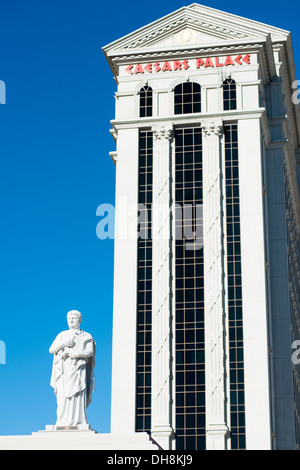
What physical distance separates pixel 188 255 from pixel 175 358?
856cm

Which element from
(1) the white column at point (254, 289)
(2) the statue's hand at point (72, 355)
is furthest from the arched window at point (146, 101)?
(2) the statue's hand at point (72, 355)

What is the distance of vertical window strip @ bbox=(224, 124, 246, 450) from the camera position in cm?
7344

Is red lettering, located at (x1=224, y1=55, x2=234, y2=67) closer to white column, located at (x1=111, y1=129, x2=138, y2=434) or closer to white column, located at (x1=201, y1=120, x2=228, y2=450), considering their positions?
white column, located at (x1=201, y1=120, x2=228, y2=450)

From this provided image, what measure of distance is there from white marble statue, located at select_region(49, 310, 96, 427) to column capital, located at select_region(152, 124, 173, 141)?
154 ft

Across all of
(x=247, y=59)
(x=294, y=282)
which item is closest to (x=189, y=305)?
(x=247, y=59)

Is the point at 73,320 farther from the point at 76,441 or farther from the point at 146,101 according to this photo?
the point at 146,101

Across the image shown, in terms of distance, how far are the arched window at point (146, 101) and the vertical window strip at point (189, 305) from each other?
329 centimetres

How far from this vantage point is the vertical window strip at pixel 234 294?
73438 mm

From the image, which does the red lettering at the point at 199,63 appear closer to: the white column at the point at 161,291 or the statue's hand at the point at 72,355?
the white column at the point at 161,291

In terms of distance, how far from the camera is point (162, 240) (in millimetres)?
79438

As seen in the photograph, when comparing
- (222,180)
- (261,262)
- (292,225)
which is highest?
(292,225)

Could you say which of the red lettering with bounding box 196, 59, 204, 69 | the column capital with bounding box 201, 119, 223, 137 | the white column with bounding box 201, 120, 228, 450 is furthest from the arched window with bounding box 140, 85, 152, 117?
the column capital with bounding box 201, 119, 223, 137
